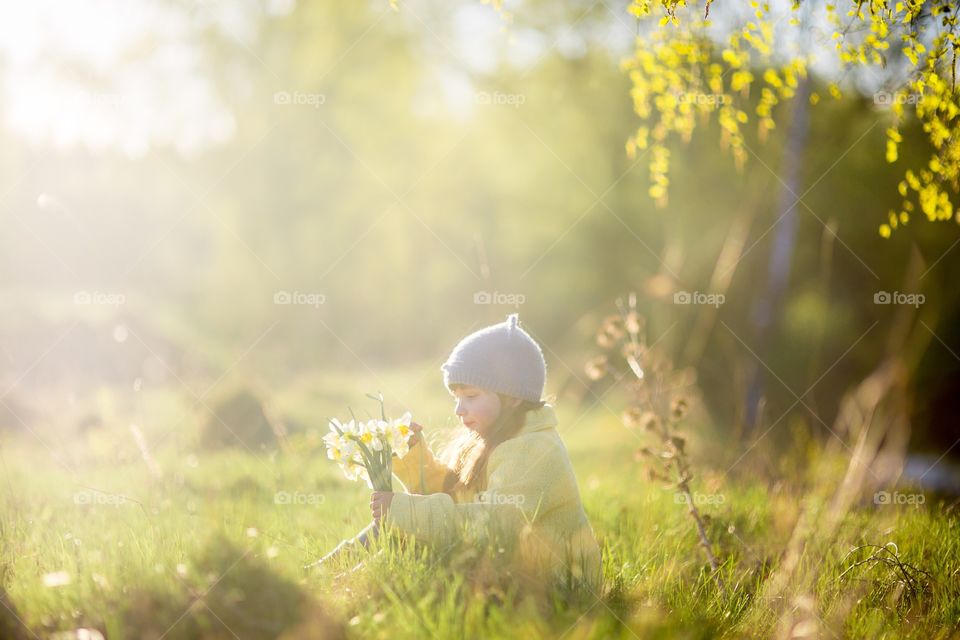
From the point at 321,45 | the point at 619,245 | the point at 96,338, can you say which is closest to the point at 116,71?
the point at 321,45

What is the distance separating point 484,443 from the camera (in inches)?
158

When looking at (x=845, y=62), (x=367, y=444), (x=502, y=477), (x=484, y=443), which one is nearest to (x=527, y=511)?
(x=502, y=477)

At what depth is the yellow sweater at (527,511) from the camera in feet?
11.3

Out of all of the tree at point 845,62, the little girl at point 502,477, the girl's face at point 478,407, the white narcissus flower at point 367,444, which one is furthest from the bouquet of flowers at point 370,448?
the tree at point 845,62

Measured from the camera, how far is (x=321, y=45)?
15.9m

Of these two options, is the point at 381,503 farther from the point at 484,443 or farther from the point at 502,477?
the point at 484,443

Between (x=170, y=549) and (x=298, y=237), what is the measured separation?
46.5 ft

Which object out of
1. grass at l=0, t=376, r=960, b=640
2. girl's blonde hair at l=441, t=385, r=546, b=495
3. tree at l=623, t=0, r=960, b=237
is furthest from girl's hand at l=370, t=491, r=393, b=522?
tree at l=623, t=0, r=960, b=237

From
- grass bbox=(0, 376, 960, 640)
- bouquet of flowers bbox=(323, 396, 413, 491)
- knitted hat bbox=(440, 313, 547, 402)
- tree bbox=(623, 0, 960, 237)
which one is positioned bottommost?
grass bbox=(0, 376, 960, 640)

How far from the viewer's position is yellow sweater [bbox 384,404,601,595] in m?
3.44

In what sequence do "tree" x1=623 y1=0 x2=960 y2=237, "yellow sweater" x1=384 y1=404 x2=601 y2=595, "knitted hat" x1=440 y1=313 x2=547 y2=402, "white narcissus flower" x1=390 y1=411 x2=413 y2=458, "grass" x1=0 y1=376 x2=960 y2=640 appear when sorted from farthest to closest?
"tree" x1=623 y1=0 x2=960 y2=237 → "knitted hat" x1=440 y1=313 x2=547 y2=402 → "white narcissus flower" x1=390 y1=411 x2=413 y2=458 → "yellow sweater" x1=384 y1=404 x2=601 y2=595 → "grass" x1=0 y1=376 x2=960 y2=640

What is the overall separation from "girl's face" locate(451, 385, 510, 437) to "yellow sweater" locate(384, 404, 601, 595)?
0.55 ft

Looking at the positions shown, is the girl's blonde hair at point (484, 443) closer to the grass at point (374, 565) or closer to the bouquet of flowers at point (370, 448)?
the bouquet of flowers at point (370, 448)

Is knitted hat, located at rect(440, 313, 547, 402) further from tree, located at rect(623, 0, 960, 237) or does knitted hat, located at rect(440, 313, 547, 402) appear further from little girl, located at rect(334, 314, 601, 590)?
tree, located at rect(623, 0, 960, 237)
